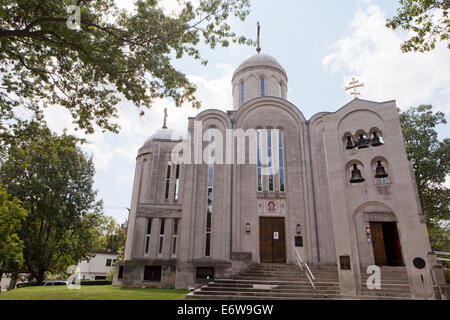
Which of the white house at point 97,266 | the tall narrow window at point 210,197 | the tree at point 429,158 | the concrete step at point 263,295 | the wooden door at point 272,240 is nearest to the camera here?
the concrete step at point 263,295

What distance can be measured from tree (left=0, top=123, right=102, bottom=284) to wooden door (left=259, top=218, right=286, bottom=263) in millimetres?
14749

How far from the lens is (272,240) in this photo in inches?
615

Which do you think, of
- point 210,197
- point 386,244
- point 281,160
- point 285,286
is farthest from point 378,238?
point 210,197

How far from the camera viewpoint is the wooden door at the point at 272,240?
15.3m

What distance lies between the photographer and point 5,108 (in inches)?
361

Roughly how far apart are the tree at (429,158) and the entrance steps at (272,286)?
12.6m

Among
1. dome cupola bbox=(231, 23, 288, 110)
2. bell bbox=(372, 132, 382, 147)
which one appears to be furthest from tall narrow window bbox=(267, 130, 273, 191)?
bell bbox=(372, 132, 382, 147)

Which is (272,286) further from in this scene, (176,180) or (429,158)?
(429,158)

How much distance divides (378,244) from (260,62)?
637 inches

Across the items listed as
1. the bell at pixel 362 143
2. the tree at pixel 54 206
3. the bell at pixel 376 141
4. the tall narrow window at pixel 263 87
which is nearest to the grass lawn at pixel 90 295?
the bell at pixel 362 143

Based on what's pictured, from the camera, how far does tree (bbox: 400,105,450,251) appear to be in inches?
778

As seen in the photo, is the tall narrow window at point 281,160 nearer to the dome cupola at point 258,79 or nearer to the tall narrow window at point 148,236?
the dome cupola at point 258,79

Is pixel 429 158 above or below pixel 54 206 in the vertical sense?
above
